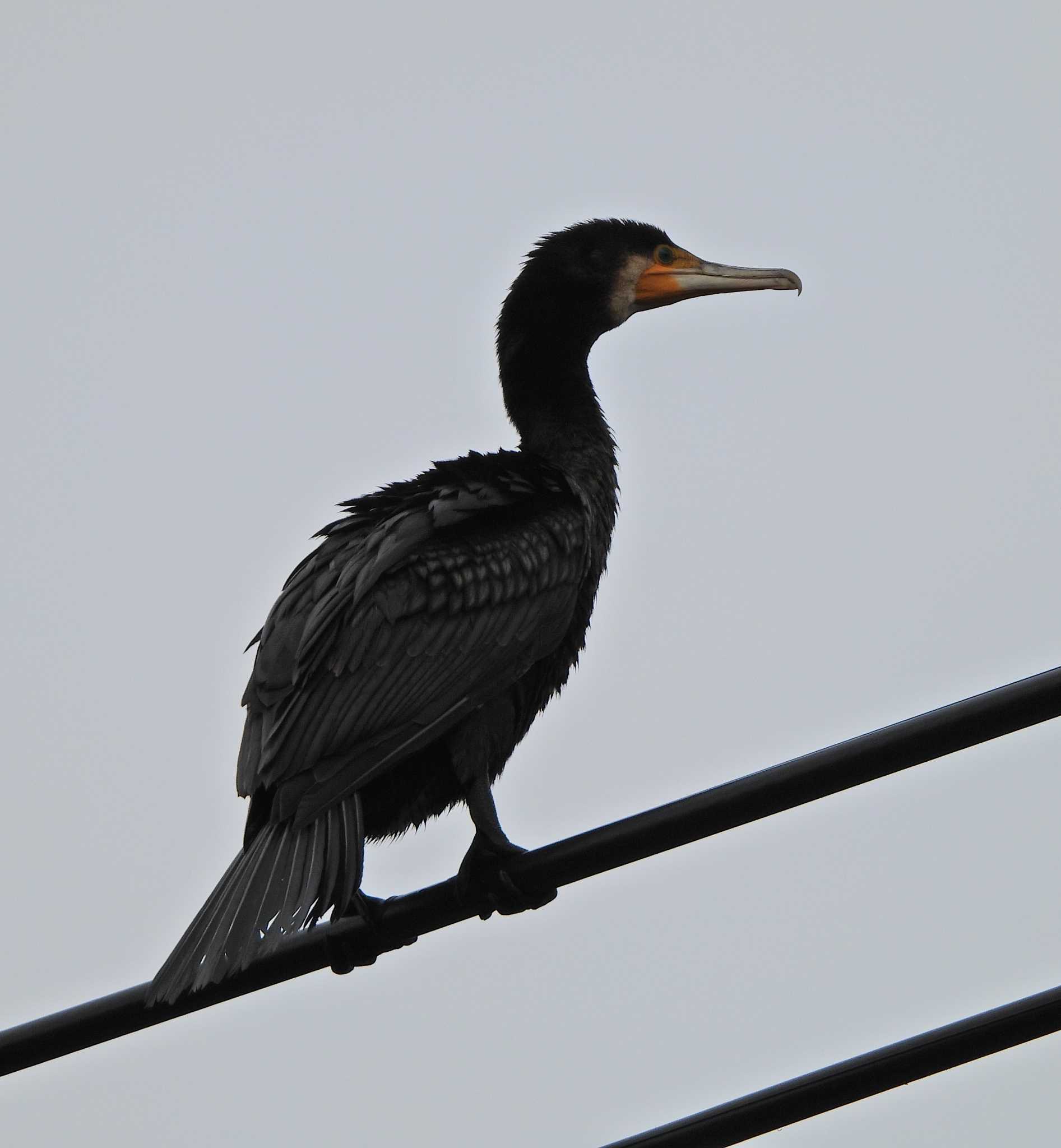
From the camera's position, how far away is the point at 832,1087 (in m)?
3.23

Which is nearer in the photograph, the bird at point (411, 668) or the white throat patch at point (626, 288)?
the bird at point (411, 668)

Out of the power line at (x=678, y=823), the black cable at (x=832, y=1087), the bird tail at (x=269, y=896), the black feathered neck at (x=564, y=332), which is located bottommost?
the black cable at (x=832, y=1087)

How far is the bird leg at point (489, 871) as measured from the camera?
4.33 m

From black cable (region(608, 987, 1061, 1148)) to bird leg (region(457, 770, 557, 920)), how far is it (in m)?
0.96

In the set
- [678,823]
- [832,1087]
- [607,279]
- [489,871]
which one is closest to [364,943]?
[489,871]

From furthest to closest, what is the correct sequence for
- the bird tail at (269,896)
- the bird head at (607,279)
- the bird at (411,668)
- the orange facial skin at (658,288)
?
the orange facial skin at (658,288) → the bird head at (607,279) → the bird at (411,668) → the bird tail at (269,896)

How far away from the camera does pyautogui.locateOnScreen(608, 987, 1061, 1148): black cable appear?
320cm

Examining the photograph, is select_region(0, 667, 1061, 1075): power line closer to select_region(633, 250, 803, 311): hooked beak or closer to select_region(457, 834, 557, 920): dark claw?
select_region(457, 834, 557, 920): dark claw

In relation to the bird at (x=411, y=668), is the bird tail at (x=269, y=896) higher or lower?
lower

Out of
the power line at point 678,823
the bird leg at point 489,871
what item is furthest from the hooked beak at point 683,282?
the power line at point 678,823

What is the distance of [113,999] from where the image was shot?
3574 millimetres

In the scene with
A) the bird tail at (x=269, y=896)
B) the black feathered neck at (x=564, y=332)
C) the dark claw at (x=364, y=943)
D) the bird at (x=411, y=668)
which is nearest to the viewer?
the bird tail at (x=269, y=896)

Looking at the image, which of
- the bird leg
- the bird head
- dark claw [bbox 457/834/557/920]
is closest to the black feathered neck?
the bird head

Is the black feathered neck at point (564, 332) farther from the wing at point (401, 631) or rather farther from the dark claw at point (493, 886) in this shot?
the dark claw at point (493, 886)
